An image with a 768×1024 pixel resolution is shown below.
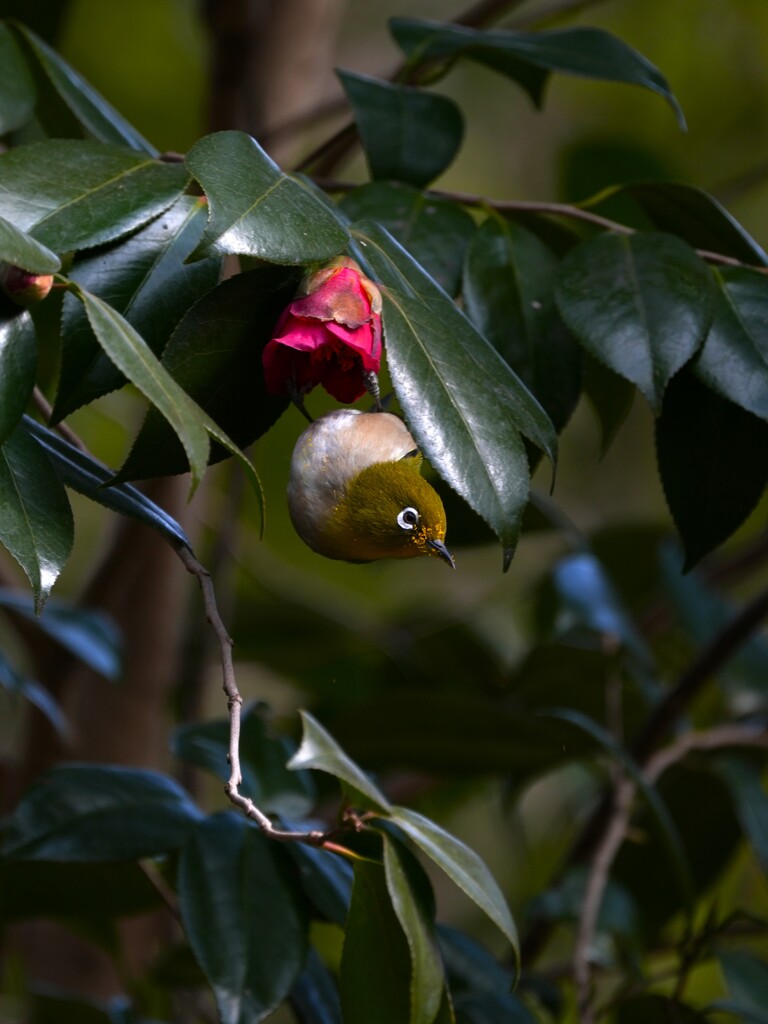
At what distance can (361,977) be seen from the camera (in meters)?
0.51

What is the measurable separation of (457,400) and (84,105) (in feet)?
1.08

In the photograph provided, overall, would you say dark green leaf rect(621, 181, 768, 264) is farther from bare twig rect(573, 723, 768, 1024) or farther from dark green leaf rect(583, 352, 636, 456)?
bare twig rect(573, 723, 768, 1024)

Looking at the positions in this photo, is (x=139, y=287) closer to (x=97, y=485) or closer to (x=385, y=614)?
(x=97, y=485)

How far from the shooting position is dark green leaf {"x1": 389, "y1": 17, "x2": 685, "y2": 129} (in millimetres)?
633

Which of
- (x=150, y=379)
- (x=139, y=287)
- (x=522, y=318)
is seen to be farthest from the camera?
(x=522, y=318)

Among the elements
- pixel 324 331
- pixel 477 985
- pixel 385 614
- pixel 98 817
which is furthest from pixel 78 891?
pixel 385 614

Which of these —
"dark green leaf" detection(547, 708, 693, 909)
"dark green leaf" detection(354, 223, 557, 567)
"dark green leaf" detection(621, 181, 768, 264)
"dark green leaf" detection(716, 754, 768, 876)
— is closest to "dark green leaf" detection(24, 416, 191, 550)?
"dark green leaf" detection(354, 223, 557, 567)

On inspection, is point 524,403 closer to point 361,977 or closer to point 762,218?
point 361,977

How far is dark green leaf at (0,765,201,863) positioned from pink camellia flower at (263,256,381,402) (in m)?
0.29

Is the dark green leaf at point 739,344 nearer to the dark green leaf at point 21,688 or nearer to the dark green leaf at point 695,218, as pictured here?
the dark green leaf at point 695,218

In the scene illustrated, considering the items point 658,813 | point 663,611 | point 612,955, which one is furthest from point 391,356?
point 663,611

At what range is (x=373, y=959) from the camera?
1.69 feet

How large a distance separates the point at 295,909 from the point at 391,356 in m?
0.31

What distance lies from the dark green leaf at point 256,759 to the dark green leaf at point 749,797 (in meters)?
0.36
